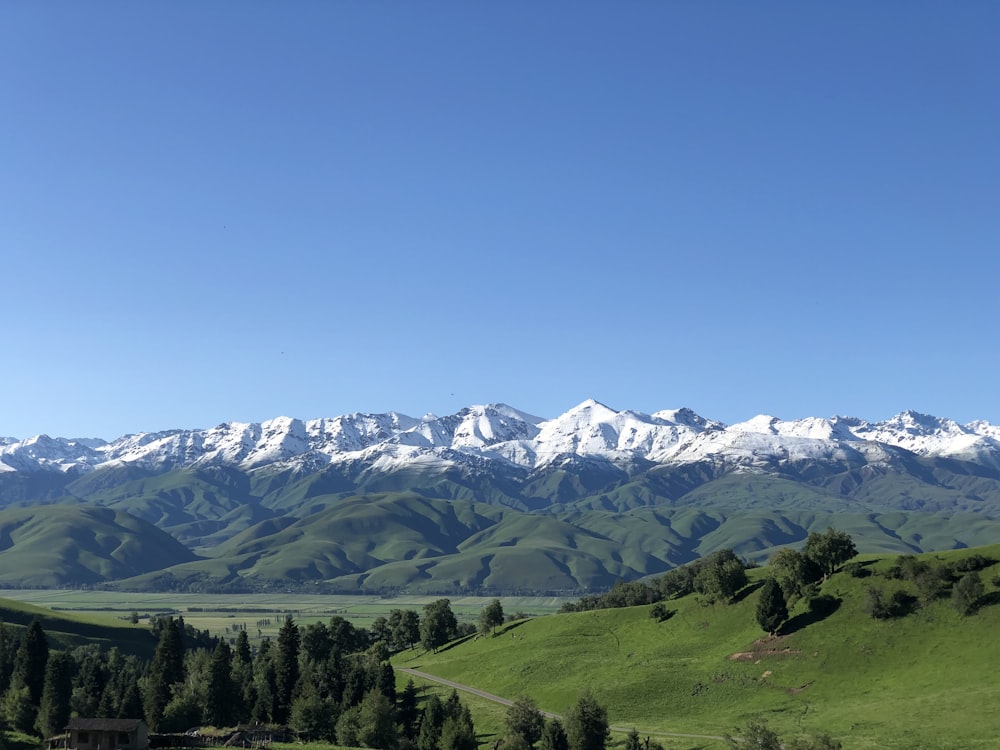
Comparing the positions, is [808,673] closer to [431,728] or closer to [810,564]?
[810,564]

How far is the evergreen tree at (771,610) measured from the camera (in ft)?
574

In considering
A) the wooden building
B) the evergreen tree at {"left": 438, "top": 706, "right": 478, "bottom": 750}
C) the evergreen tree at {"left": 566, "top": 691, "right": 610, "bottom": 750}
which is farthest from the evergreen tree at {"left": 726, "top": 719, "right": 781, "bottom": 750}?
the wooden building

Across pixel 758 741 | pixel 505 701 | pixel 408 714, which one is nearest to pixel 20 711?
pixel 408 714

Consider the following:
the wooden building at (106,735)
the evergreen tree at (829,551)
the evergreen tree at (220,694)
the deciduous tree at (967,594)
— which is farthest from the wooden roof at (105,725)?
the deciduous tree at (967,594)

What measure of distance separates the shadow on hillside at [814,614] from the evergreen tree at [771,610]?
1.45 meters

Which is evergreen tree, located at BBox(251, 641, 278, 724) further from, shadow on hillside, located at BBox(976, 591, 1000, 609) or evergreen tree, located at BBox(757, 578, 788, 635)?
shadow on hillside, located at BBox(976, 591, 1000, 609)

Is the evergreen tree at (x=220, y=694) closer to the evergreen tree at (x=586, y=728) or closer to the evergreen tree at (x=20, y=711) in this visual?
the evergreen tree at (x=20, y=711)

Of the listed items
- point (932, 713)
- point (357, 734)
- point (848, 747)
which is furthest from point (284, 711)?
point (932, 713)

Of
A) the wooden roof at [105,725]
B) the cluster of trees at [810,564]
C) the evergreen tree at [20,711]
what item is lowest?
the evergreen tree at [20,711]

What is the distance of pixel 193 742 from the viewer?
13062 cm

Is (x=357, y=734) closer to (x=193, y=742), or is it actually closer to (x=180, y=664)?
(x=193, y=742)

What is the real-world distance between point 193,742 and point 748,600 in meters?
110

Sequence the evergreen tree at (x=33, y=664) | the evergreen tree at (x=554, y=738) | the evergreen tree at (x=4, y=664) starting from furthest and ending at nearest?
1. the evergreen tree at (x=4, y=664)
2. the evergreen tree at (x=33, y=664)
3. the evergreen tree at (x=554, y=738)

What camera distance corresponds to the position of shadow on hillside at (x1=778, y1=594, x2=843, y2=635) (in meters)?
174
